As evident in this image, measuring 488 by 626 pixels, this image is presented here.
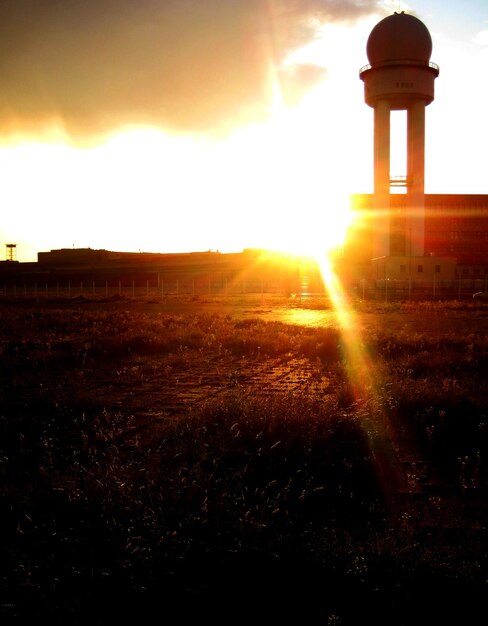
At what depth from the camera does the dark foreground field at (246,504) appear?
328 cm

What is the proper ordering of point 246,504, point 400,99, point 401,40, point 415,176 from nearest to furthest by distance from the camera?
point 246,504
point 401,40
point 400,99
point 415,176

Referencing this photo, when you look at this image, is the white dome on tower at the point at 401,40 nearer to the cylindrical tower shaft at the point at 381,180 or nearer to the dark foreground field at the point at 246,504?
the cylindrical tower shaft at the point at 381,180

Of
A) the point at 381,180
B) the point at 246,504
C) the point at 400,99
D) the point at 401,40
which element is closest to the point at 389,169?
the point at 381,180

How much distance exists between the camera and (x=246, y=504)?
183 inches

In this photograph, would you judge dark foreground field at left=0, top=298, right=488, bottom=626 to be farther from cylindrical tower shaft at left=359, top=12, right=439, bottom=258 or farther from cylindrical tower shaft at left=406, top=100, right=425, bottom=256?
cylindrical tower shaft at left=406, top=100, right=425, bottom=256

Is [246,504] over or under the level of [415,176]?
under

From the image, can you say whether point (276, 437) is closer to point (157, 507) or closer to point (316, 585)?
point (157, 507)

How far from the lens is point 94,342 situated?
15859 mm

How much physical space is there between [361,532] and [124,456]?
227cm

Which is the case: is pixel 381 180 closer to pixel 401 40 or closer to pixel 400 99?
pixel 400 99

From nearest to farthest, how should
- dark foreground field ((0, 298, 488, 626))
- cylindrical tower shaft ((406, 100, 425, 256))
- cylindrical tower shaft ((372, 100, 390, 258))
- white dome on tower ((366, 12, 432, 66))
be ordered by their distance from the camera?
dark foreground field ((0, 298, 488, 626)) < white dome on tower ((366, 12, 432, 66)) < cylindrical tower shaft ((372, 100, 390, 258)) < cylindrical tower shaft ((406, 100, 425, 256))

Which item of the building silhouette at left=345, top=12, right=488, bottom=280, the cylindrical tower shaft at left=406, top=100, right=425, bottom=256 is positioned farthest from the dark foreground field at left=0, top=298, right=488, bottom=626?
the cylindrical tower shaft at left=406, top=100, right=425, bottom=256

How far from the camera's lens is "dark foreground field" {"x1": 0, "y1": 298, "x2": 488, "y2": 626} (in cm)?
328

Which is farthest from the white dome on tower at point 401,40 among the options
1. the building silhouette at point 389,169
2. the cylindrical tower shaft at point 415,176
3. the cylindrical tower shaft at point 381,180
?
the cylindrical tower shaft at point 415,176
